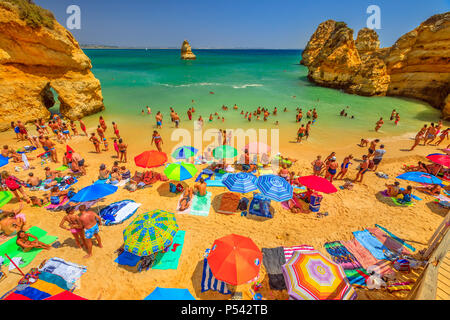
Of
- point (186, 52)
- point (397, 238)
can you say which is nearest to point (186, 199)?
point (397, 238)

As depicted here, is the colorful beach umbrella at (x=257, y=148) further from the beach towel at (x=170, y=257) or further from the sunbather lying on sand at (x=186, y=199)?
the beach towel at (x=170, y=257)

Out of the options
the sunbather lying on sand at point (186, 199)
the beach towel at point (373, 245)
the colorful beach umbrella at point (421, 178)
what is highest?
the colorful beach umbrella at point (421, 178)

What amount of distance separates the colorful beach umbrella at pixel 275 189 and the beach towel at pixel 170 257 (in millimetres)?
3420

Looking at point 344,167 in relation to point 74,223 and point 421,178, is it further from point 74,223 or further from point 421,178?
point 74,223

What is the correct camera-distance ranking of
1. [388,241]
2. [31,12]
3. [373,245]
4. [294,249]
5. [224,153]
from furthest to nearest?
[31,12] → [224,153] → [388,241] → [373,245] → [294,249]

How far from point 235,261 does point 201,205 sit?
13.0 ft

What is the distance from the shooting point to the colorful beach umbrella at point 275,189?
691 centimetres

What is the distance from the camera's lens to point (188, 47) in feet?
364

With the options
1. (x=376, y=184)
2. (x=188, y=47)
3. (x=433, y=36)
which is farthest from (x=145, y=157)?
(x=188, y=47)

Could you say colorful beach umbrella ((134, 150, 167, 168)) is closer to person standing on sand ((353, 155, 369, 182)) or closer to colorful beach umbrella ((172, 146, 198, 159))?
colorful beach umbrella ((172, 146, 198, 159))

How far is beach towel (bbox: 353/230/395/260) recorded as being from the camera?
19.6ft

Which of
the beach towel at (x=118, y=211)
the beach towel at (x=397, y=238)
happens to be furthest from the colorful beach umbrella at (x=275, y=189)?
the beach towel at (x=118, y=211)

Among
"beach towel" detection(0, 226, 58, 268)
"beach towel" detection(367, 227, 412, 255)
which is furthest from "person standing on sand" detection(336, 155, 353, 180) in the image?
"beach towel" detection(0, 226, 58, 268)

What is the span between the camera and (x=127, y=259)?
18.9 feet
